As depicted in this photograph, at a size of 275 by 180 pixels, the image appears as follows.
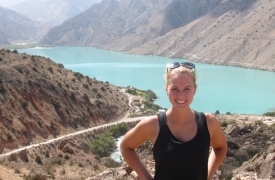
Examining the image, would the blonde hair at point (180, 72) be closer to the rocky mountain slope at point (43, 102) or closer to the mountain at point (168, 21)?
the rocky mountain slope at point (43, 102)

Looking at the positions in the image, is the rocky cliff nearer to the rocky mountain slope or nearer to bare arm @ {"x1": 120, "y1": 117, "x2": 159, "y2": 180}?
the rocky mountain slope

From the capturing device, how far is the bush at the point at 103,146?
19.3 m

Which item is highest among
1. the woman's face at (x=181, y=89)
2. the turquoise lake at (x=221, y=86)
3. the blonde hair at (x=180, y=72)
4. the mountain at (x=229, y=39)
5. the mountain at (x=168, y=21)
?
the mountain at (x=168, y=21)

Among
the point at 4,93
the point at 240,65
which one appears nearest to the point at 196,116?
the point at 4,93

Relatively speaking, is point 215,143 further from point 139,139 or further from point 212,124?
point 139,139

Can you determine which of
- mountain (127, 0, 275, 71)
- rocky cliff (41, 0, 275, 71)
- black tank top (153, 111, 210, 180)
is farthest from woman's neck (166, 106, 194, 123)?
rocky cliff (41, 0, 275, 71)

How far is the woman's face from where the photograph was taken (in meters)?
2.23

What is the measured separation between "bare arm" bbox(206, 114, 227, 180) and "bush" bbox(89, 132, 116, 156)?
1677 centimetres

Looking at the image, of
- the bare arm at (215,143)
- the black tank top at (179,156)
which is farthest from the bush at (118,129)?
the black tank top at (179,156)

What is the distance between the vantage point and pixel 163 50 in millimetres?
115750

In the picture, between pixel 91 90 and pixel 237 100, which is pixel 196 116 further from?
pixel 237 100

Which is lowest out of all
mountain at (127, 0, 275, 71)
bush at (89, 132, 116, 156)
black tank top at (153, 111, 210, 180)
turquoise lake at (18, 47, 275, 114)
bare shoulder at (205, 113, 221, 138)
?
bush at (89, 132, 116, 156)

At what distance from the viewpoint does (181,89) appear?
223 cm

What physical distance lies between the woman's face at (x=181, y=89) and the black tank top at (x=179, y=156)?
24cm
